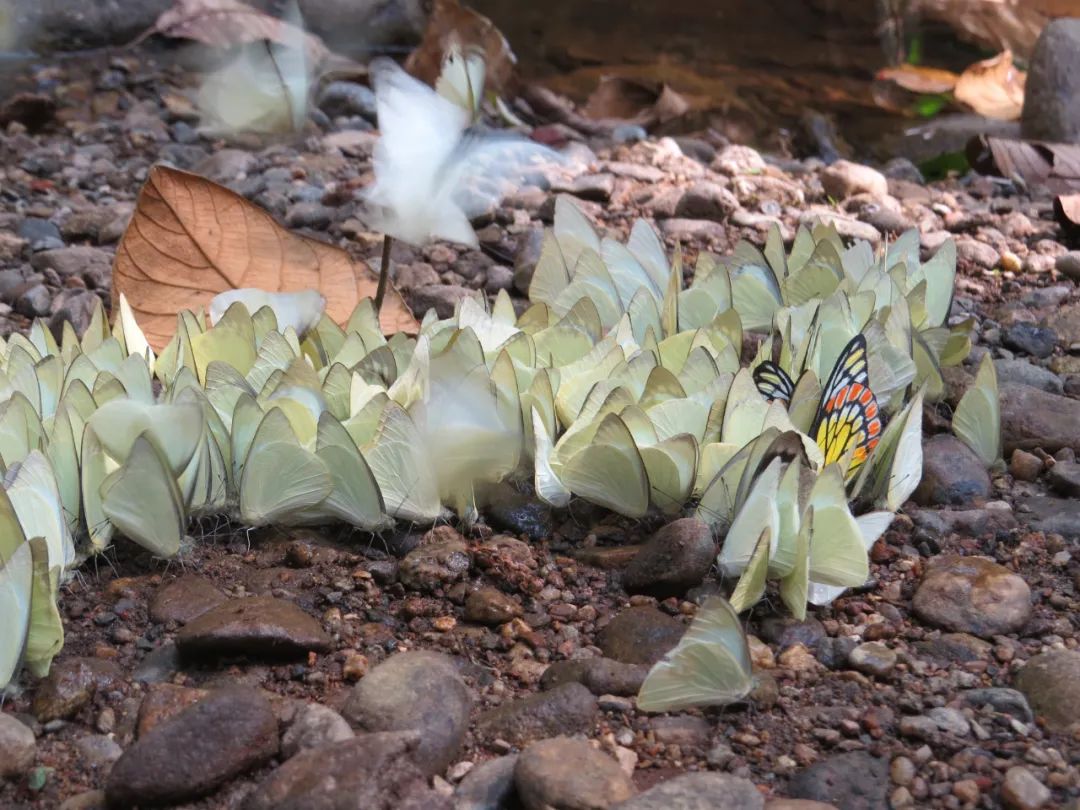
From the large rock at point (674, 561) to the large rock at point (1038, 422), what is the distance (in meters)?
0.68

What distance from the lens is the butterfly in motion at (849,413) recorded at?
5.32 feet

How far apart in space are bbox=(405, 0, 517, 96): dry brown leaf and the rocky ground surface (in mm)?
2847

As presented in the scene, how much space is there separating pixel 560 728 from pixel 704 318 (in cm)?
109

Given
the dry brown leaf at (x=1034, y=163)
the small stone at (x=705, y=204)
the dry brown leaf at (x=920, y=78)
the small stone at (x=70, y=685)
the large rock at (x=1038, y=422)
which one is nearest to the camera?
the small stone at (x=70, y=685)

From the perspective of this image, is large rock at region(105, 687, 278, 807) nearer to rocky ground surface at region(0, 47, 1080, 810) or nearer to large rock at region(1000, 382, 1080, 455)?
rocky ground surface at region(0, 47, 1080, 810)

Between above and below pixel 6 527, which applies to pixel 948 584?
below

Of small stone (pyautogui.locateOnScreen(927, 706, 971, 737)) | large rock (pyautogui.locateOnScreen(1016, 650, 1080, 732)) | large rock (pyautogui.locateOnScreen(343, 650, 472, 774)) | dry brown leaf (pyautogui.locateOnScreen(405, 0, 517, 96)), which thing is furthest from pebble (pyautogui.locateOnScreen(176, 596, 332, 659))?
dry brown leaf (pyautogui.locateOnScreen(405, 0, 517, 96))

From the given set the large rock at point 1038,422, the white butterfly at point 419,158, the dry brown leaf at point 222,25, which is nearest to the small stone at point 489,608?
the white butterfly at point 419,158

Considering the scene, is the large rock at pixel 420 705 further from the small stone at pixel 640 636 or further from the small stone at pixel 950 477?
the small stone at pixel 950 477

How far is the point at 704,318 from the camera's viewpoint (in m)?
2.22

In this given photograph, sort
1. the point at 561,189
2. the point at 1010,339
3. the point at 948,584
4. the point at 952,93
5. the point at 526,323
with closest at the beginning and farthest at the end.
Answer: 1. the point at 948,584
2. the point at 526,323
3. the point at 1010,339
4. the point at 561,189
5. the point at 952,93

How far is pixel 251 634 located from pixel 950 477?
3.36 feet

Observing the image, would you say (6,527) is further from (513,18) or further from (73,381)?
(513,18)

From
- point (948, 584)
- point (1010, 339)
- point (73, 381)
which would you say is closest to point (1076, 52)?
Answer: point (1010, 339)
